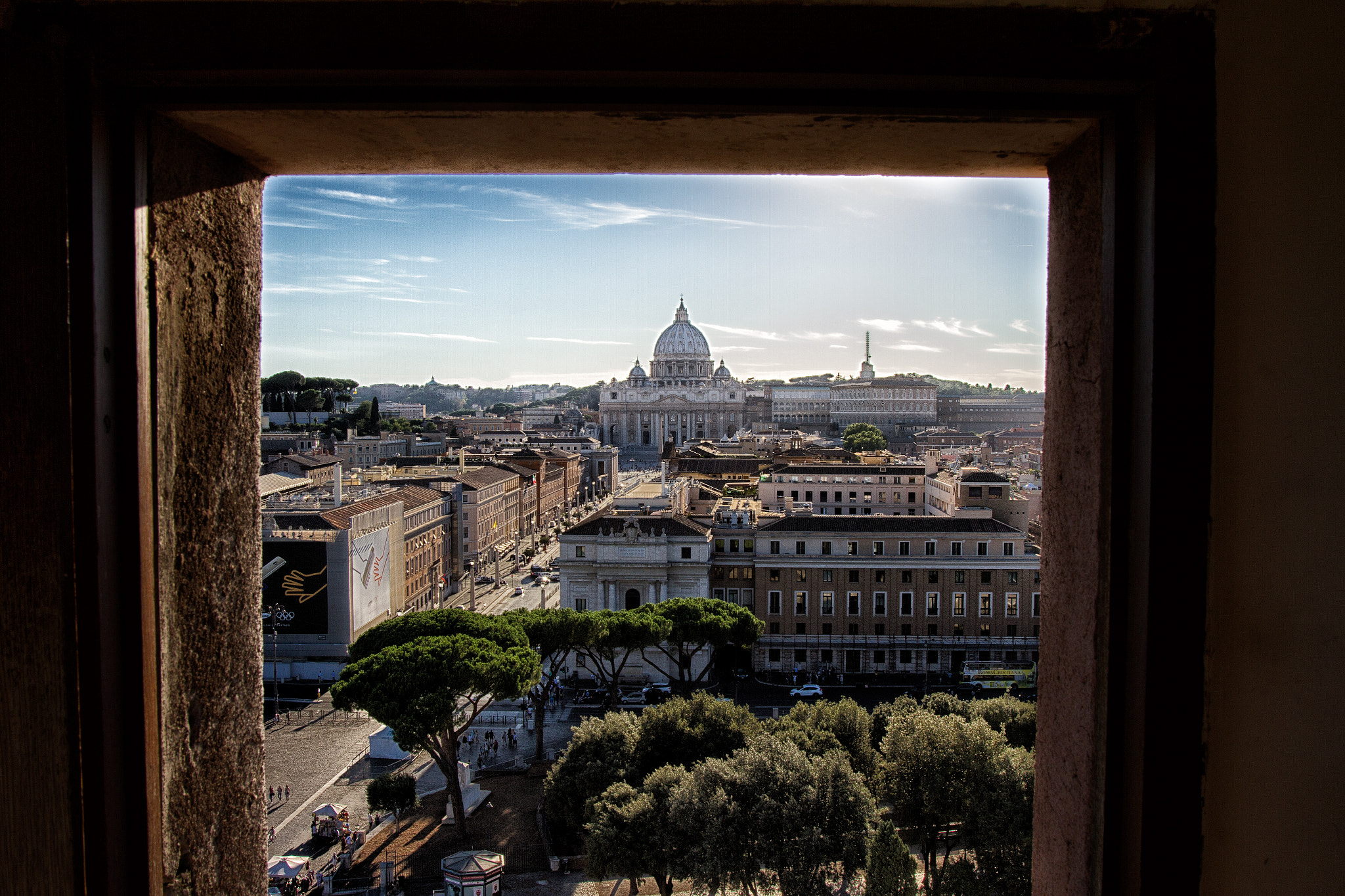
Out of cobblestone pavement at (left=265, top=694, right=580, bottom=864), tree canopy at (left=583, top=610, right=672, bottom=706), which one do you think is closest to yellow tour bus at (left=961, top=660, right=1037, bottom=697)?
tree canopy at (left=583, top=610, right=672, bottom=706)

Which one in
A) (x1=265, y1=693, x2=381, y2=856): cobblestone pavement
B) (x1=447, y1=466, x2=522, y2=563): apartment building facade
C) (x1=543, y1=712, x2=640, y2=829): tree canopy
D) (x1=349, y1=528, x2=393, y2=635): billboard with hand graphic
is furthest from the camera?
(x1=447, y1=466, x2=522, y2=563): apartment building facade

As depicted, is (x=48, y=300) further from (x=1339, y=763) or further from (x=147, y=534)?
(x=1339, y=763)

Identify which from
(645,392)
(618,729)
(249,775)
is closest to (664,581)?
(618,729)

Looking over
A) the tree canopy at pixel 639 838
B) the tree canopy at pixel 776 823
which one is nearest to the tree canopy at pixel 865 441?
the tree canopy at pixel 639 838

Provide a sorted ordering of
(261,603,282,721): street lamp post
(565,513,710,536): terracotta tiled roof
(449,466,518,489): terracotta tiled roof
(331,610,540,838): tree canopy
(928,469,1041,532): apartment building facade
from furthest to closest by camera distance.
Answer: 1. (449,466,518,489): terracotta tiled roof
2. (928,469,1041,532): apartment building facade
3. (565,513,710,536): terracotta tiled roof
4. (261,603,282,721): street lamp post
5. (331,610,540,838): tree canopy

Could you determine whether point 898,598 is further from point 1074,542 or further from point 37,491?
point 37,491

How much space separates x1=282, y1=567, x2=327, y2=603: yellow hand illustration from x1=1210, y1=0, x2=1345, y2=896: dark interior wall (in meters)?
18.6

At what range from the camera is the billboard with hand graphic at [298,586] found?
17547 millimetres

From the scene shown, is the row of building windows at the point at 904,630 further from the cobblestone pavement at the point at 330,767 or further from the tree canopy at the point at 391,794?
the tree canopy at the point at 391,794

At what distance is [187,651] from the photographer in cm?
125

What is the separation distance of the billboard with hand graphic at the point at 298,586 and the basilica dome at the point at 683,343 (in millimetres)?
70787

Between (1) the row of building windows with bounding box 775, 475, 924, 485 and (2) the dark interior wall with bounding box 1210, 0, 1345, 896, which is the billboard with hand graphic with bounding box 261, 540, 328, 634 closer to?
(1) the row of building windows with bounding box 775, 475, 924, 485

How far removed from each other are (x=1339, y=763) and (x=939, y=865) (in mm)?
10530

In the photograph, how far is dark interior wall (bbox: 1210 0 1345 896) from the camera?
3.52 feet
